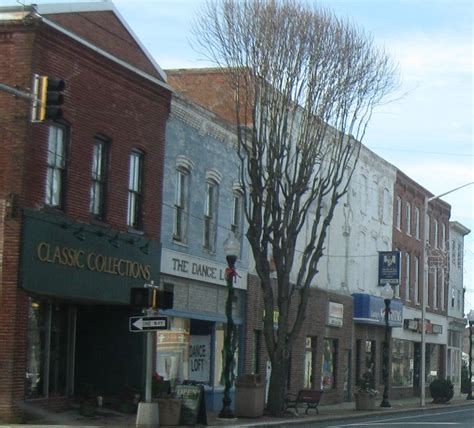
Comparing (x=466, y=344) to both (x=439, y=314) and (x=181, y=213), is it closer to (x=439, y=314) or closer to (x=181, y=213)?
(x=439, y=314)

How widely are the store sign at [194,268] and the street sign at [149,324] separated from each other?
5.76m

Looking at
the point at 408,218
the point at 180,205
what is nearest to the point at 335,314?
the point at 408,218

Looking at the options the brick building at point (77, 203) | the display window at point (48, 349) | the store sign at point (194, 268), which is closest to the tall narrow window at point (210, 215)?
the store sign at point (194, 268)

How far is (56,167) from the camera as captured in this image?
22703mm

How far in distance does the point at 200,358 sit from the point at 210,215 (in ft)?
14.5

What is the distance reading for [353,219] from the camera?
141 ft

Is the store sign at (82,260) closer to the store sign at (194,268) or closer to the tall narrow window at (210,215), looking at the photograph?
the store sign at (194,268)

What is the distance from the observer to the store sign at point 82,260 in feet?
70.1

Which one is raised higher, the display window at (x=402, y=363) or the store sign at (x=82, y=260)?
the store sign at (x=82, y=260)

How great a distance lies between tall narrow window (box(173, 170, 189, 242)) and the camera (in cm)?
2856

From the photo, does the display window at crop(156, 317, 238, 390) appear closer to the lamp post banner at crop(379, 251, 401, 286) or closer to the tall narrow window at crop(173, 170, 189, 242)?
the tall narrow window at crop(173, 170, 189, 242)

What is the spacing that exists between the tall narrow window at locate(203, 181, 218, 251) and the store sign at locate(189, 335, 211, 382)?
9.33ft

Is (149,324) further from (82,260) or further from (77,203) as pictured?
(77,203)

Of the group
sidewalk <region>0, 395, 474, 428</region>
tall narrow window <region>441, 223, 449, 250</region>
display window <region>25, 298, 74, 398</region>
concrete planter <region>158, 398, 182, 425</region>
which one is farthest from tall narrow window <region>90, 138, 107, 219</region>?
tall narrow window <region>441, 223, 449, 250</region>
